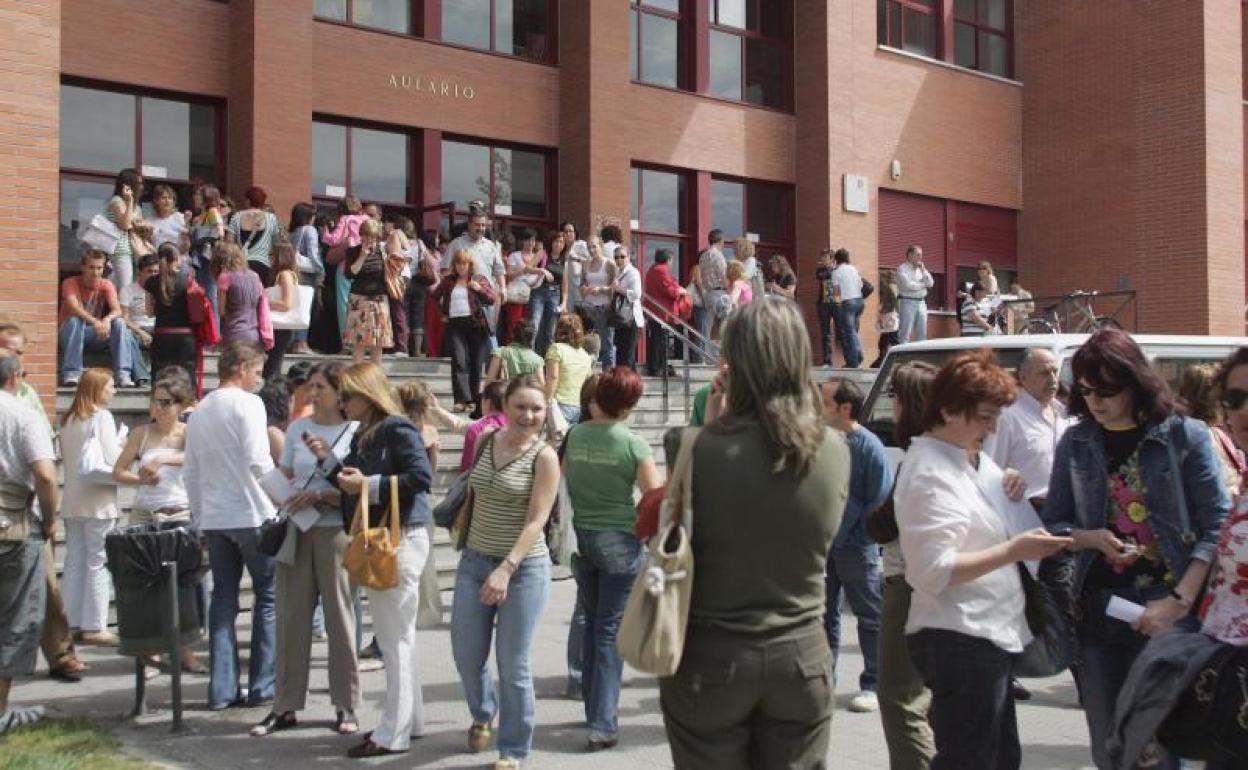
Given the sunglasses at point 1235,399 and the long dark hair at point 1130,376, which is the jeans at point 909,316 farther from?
the sunglasses at point 1235,399

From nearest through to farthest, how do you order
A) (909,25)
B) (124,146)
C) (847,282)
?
(124,146), (847,282), (909,25)

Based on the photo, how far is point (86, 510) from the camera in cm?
800

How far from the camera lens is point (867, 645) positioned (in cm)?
684

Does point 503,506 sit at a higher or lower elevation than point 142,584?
higher

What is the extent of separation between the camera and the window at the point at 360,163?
1705 cm

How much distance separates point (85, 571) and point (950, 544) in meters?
6.28

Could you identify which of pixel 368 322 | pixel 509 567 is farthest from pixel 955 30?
pixel 509 567

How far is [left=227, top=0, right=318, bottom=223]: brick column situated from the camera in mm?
15734

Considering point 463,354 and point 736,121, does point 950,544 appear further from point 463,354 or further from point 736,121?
point 736,121

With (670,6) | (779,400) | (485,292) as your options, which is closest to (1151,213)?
(670,6)

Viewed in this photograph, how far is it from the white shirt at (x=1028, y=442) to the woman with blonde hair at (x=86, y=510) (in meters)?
5.54

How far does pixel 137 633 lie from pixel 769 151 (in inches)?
672

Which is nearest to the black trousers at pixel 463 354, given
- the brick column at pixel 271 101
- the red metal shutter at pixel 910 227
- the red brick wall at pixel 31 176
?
the red brick wall at pixel 31 176

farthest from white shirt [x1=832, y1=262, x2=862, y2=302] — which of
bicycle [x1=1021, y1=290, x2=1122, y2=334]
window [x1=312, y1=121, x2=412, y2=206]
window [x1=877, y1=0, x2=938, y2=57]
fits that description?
window [x1=877, y1=0, x2=938, y2=57]
